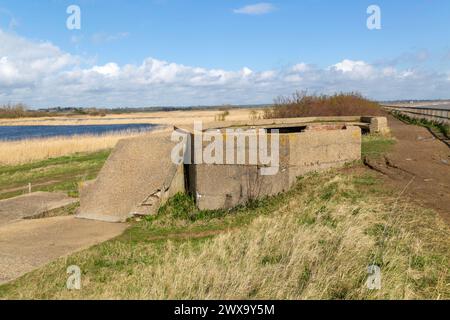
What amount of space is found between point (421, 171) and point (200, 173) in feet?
14.8

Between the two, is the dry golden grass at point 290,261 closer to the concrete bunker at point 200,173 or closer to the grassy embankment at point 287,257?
the grassy embankment at point 287,257

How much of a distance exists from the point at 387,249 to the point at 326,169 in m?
4.63

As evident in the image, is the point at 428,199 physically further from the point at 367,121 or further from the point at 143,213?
the point at 367,121

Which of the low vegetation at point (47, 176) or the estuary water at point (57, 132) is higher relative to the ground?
the estuary water at point (57, 132)

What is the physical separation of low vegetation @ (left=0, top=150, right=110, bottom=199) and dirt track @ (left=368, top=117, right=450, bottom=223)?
8.17 meters

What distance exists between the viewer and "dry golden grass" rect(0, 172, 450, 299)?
4367 millimetres

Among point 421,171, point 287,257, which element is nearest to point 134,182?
point 287,257

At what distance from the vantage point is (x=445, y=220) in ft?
19.8

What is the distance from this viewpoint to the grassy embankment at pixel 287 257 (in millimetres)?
4391

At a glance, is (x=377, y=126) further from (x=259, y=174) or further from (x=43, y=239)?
(x=43, y=239)

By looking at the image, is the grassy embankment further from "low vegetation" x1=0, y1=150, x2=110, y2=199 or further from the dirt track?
"low vegetation" x1=0, y1=150, x2=110, y2=199

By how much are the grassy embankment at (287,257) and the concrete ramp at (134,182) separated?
139 centimetres

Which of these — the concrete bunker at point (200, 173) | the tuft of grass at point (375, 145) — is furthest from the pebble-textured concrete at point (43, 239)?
the tuft of grass at point (375, 145)
